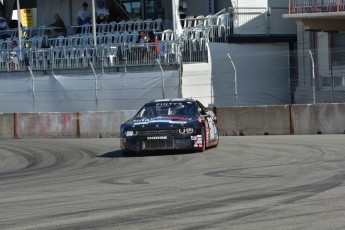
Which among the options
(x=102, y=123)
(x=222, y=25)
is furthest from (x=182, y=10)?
(x=102, y=123)

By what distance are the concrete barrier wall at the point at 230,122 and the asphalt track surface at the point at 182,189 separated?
3.86 metres

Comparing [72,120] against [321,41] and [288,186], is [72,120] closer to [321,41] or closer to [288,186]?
[321,41]

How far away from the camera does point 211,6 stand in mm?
34312

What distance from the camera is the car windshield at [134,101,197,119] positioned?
19016 mm

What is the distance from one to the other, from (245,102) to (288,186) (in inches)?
741

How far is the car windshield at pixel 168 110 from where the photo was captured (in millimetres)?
19016

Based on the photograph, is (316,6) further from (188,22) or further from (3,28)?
(3,28)

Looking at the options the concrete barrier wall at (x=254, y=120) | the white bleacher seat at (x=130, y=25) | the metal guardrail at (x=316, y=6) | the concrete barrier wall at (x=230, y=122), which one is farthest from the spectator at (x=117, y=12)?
the concrete barrier wall at (x=254, y=120)

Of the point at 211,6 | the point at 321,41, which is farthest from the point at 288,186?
the point at 211,6

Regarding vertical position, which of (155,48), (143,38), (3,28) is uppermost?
(3,28)

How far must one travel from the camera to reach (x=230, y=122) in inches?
981

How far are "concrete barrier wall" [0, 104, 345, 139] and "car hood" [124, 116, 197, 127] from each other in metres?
6.24

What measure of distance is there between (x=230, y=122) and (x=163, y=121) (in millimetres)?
6954

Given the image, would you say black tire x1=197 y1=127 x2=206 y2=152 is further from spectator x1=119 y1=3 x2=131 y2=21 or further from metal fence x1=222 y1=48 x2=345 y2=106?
spectator x1=119 y1=3 x2=131 y2=21
